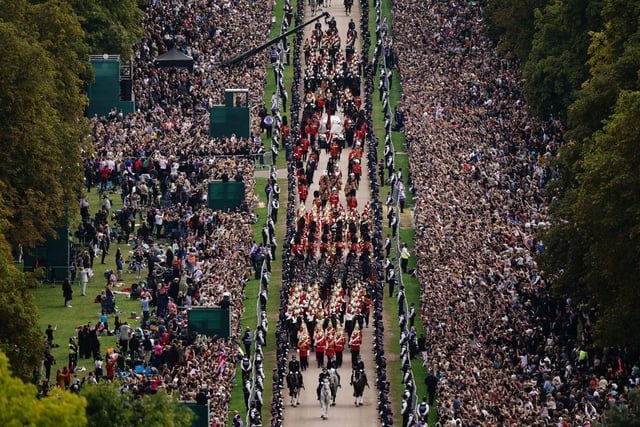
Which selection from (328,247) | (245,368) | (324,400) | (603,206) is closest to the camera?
(324,400)

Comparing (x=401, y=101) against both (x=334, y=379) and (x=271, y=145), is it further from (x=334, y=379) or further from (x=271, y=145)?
(x=334, y=379)

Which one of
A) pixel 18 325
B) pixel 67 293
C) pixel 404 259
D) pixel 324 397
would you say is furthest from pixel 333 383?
pixel 404 259

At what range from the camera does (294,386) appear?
106312mm

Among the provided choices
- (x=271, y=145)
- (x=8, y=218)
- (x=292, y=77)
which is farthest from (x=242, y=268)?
(x=292, y=77)

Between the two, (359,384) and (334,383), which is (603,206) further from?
(334,383)

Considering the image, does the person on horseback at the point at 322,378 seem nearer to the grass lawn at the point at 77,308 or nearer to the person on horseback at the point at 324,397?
the person on horseback at the point at 324,397

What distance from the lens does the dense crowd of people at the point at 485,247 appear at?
101250 millimetres

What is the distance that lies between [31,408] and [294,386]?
32.2 meters

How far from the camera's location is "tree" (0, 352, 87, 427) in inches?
2926

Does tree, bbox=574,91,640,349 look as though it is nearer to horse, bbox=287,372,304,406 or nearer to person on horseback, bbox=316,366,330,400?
person on horseback, bbox=316,366,330,400

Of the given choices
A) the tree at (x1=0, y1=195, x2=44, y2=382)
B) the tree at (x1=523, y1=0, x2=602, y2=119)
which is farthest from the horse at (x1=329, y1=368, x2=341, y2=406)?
the tree at (x1=523, y1=0, x2=602, y2=119)

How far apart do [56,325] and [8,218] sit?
14.6ft

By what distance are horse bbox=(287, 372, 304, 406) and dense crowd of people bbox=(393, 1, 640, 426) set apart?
15.2 feet

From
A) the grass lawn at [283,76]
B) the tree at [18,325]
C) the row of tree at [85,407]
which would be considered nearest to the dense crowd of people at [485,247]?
the grass lawn at [283,76]
